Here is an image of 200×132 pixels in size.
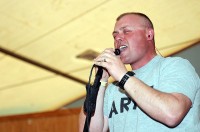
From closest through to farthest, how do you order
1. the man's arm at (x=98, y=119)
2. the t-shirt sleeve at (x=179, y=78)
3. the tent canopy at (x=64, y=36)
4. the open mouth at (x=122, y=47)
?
the t-shirt sleeve at (x=179, y=78) → the open mouth at (x=122, y=47) → the man's arm at (x=98, y=119) → the tent canopy at (x=64, y=36)

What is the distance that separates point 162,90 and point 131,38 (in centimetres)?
40

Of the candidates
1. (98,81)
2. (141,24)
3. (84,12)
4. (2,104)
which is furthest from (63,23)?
(2,104)

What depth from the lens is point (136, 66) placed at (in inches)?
71.4

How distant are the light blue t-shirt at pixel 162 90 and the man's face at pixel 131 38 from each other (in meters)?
0.10

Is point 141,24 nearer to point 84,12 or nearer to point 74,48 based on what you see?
point 84,12

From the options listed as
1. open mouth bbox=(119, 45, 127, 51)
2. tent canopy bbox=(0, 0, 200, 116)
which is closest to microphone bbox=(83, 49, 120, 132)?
open mouth bbox=(119, 45, 127, 51)

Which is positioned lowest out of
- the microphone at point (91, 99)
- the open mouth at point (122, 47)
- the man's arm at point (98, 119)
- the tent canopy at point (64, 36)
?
the man's arm at point (98, 119)

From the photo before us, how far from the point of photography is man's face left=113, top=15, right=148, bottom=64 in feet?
5.60

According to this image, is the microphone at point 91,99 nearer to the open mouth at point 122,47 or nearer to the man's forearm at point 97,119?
the open mouth at point 122,47

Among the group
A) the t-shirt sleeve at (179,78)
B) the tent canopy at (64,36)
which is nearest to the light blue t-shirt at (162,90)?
the t-shirt sleeve at (179,78)

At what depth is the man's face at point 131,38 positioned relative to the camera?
1706 millimetres

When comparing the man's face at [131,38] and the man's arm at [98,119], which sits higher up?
the man's face at [131,38]

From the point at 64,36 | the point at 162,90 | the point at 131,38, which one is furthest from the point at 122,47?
the point at 64,36

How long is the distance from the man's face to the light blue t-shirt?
95mm
